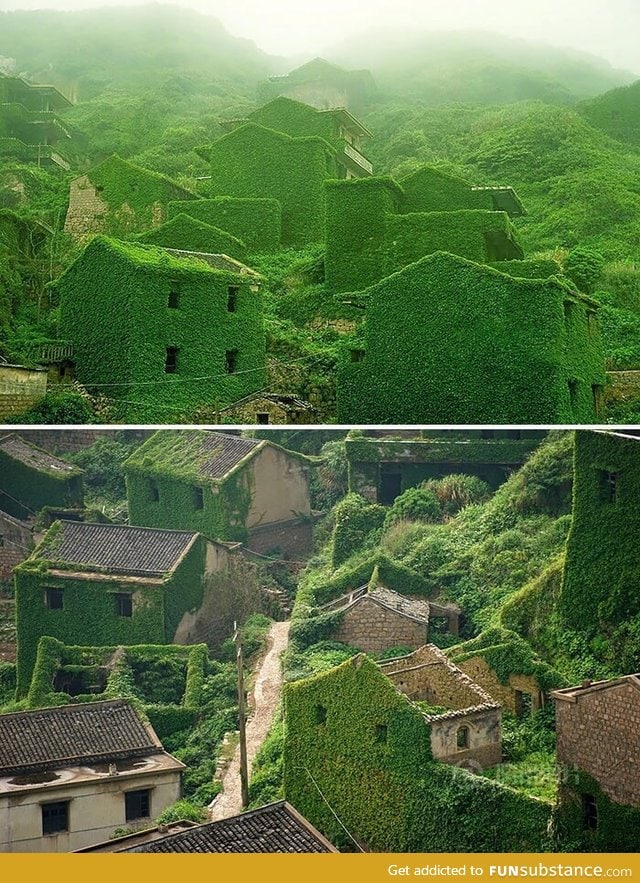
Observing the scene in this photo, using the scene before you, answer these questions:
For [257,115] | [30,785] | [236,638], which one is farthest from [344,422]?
[257,115]

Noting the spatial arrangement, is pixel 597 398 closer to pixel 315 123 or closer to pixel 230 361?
pixel 230 361

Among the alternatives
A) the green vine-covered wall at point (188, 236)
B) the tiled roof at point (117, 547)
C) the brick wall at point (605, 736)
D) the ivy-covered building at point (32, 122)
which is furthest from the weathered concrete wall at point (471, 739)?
the ivy-covered building at point (32, 122)

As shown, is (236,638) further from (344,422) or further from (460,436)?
(344,422)

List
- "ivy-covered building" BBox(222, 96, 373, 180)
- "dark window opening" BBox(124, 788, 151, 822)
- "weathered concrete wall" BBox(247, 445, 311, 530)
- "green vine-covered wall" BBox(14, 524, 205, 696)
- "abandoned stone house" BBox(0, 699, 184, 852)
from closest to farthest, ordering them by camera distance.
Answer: "abandoned stone house" BBox(0, 699, 184, 852) → "dark window opening" BBox(124, 788, 151, 822) → "green vine-covered wall" BBox(14, 524, 205, 696) → "weathered concrete wall" BBox(247, 445, 311, 530) → "ivy-covered building" BBox(222, 96, 373, 180)

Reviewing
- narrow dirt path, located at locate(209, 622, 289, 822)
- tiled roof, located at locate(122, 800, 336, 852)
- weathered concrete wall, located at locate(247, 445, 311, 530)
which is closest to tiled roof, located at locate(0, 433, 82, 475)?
weathered concrete wall, located at locate(247, 445, 311, 530)

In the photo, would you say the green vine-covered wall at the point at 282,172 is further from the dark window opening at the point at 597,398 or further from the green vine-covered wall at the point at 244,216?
the dark window opening at the point at 597,398

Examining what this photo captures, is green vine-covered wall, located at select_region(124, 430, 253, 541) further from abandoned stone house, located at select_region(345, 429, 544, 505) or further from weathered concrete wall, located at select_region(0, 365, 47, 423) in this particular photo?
weathered concrete wall, located at select_region(0, 365, 47, 423)
